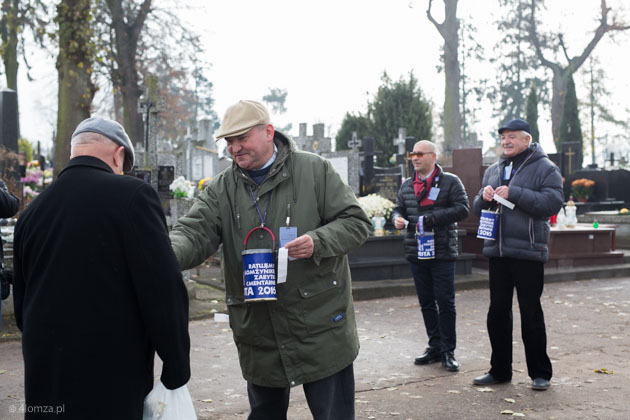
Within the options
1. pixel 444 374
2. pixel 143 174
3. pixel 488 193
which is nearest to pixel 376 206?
pixel 143 174

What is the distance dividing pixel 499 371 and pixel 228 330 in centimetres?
342

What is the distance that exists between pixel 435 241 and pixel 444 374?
117cm

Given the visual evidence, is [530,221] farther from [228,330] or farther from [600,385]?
[228,330]

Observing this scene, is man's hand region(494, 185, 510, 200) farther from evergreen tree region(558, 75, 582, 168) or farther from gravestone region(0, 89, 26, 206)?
evergreen tree region(558, 75, 582, 168)

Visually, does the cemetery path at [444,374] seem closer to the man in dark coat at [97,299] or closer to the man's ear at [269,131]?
the man's ear at [269,131]

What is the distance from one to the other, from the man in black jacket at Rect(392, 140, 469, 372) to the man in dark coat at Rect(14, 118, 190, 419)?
13.1ft

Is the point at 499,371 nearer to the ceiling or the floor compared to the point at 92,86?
nearer to the floor

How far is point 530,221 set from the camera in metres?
5.42

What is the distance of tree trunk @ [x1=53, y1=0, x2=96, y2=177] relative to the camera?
1346 cm

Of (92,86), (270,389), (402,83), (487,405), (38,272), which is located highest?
(402,83)

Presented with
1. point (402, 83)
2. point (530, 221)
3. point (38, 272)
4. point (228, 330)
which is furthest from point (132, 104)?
point (38, 272)

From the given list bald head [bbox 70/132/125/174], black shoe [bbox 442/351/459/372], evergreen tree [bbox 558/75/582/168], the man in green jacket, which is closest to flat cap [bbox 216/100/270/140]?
the man in green jacket

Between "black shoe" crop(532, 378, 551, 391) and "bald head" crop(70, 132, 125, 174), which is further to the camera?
"black shoe" crop(532, 378, 551, 391)

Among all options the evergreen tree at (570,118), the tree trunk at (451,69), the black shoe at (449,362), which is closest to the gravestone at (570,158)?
the evergreen tree at (570,118)
